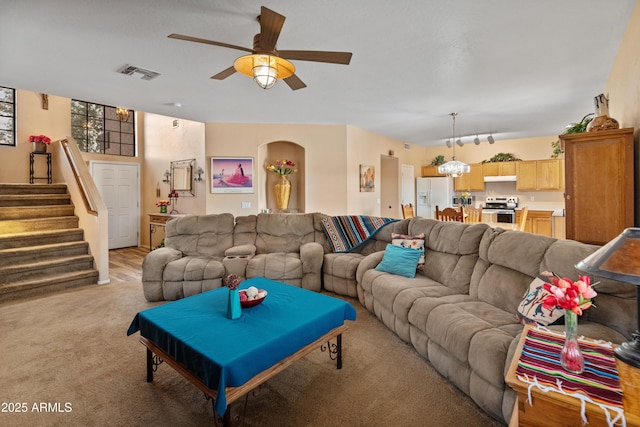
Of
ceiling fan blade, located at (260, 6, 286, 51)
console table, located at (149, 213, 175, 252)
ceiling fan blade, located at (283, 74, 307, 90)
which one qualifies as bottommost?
console table, located at (149, 213, 175, 252)

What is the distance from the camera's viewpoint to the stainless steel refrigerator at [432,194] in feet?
26.2

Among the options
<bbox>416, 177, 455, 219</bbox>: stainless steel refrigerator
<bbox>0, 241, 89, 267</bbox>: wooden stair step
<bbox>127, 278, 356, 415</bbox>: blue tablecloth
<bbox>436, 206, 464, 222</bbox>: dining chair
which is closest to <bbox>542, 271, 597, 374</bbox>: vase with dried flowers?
<bbox>127, 278, 356, 415</bbox>: blue tablecloth

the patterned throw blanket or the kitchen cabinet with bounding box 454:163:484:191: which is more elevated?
the kitchen cabinet with bounding box 454:163:484:191

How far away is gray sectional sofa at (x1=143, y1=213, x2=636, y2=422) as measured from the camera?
1774 mm

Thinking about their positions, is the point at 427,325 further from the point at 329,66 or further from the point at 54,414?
the point at 329,66

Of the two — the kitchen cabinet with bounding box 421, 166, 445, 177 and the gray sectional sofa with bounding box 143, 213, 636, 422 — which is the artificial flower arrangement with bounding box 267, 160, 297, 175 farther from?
the kitchen cabinet with bounding box 421, 166, 445, 177

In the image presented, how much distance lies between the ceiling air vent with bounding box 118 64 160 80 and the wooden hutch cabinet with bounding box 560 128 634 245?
162 inches

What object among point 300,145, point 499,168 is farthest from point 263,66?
point 499,168

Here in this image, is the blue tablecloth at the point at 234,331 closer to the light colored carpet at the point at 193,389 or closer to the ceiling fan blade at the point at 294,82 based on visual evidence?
the light colored carpet at the point at 193,389

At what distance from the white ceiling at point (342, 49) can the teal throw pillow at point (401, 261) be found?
1.94m

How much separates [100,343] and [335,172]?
436 cm

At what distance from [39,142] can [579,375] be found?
28.4 ft

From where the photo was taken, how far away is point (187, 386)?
6.85ft

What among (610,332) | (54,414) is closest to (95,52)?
(54,414)
